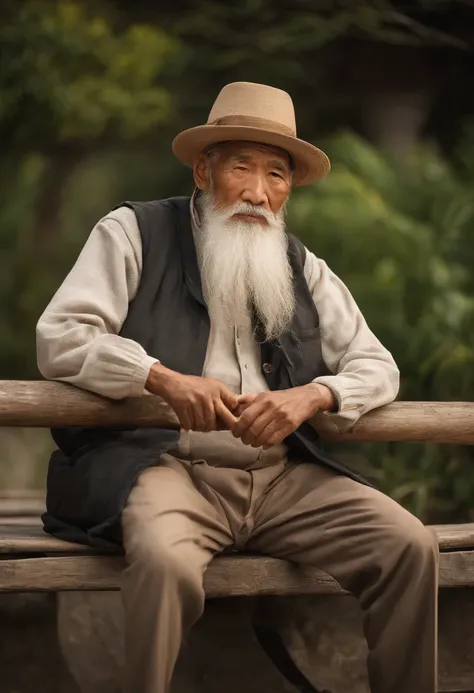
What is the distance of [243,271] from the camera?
3182 mm

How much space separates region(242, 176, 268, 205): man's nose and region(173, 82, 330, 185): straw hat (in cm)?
13

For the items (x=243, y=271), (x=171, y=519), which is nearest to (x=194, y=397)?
(x=171, y=519)

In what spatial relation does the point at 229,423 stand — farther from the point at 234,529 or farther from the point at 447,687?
the point at 447,687

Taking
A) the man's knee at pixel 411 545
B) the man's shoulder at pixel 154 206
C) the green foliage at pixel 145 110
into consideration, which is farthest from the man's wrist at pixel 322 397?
the green foliage at pixel 145 110

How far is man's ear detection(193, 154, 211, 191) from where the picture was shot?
10.9 feet

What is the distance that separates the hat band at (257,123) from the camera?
3.16 meters

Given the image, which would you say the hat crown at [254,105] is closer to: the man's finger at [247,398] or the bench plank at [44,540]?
the man's finger at [247,398]

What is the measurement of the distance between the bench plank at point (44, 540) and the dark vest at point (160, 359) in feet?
0.13

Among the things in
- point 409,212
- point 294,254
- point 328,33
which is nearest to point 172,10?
point 328,33

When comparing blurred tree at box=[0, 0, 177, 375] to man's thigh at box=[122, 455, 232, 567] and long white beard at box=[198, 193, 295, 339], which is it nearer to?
long white beard at box=[198, 193, 295, 339]

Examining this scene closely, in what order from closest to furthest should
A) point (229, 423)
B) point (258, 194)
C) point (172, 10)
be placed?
1. point (229, 423)
2. point (258, 194)
3. point (172, 10)

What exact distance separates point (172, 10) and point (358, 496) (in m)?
6.28

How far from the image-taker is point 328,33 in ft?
27.5

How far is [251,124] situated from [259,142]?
0.22 ft
